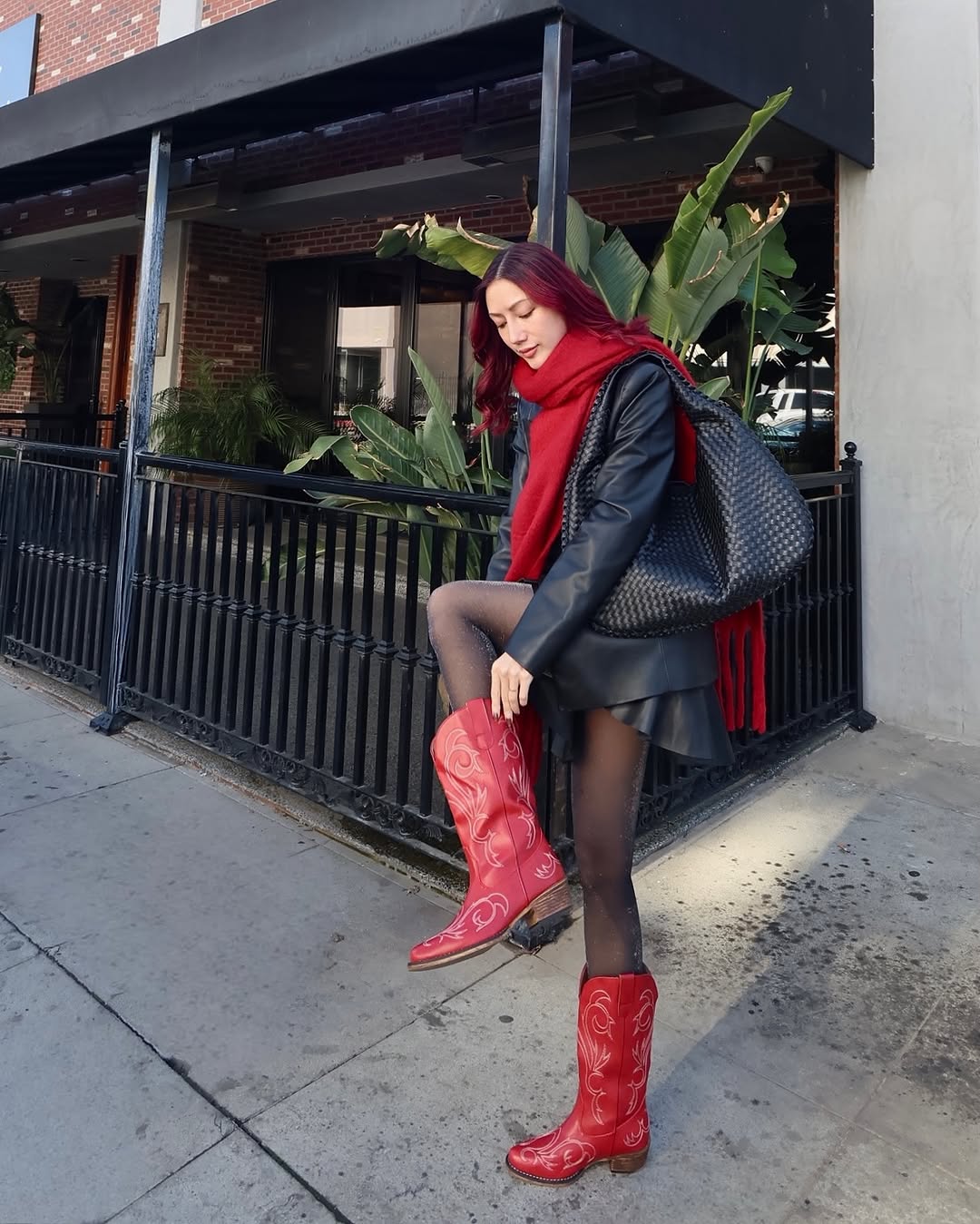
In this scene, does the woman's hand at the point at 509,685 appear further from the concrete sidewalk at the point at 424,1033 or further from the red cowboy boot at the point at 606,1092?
the concrete sidewalk at the point at 424,1033

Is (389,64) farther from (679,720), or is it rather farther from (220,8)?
(220,8)

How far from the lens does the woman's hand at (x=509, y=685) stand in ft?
5.72

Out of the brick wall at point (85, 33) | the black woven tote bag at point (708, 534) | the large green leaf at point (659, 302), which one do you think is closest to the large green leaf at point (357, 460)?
the large green leaf at point (659, 302)

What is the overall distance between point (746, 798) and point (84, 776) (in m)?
2.90

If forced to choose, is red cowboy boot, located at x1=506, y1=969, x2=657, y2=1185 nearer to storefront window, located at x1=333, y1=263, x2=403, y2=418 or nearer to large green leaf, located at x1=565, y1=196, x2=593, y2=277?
large green leaf, located at x1=565, y1=196, x2=593, y2=277

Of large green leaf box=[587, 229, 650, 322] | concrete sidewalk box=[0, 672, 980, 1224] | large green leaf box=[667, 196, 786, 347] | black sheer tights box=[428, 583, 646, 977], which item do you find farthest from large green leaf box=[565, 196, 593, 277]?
black sheer tights box=[428, 583, 646, 977]

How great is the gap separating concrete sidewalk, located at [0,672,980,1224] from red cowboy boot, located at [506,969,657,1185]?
7 cm

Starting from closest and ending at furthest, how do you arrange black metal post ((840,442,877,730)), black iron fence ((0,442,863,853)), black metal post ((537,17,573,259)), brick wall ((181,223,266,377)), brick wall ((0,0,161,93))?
black metal post ((537,17,573,259)) → black iron fence ((0,442,863,853)) → black metal post ((840,442,877,730)) → brick wall ((181,223,266,377)) → brick wall ((0,0,161,93))

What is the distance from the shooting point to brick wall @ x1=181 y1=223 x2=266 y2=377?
10.9m

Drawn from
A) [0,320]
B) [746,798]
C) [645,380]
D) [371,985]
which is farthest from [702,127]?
[0,320]

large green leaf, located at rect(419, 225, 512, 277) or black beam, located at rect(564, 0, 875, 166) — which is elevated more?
black beam, located at rect(564, 0, 875, 166)

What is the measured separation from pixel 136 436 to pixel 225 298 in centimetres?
689

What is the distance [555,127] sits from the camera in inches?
128

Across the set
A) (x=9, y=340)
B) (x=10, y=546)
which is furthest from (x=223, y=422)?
(x=9, y=340)
